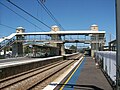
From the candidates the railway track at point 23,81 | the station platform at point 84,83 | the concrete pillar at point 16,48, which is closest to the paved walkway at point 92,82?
the station platform at point 84,83

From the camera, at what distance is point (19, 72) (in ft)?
78.2

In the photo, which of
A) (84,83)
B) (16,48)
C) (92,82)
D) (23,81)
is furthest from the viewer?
(16,48)

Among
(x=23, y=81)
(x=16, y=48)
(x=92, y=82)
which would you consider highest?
(x=16, y=48)

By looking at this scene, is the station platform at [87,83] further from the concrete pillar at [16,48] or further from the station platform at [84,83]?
the concrete pillar at [16,48]

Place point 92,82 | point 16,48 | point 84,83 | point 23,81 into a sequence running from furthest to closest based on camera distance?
point 16,48
point 23,81
point 92,82
point 84,83

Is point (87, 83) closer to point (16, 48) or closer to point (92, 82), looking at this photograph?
point (92, 82)

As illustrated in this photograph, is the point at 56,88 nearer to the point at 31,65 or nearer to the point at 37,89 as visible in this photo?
the point at 37,89

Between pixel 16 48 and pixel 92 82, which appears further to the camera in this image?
pixel 16 48

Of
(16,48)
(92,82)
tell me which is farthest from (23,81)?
(16,48)

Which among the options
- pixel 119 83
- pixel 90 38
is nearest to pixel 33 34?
pixel 90 38

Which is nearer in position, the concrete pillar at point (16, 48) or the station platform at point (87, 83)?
the station platform at point (87, 83)

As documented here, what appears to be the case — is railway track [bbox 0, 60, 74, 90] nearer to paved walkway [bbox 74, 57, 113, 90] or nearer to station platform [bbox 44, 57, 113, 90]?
station platform [bbox 44, 57, 113, 90]

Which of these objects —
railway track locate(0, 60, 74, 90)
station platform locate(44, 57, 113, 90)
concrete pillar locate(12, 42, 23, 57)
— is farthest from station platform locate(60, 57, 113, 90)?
concrete pillar locate(12, 42, 23, 57)

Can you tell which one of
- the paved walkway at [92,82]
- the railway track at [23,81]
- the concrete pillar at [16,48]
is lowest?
the railway track at [23,81]
